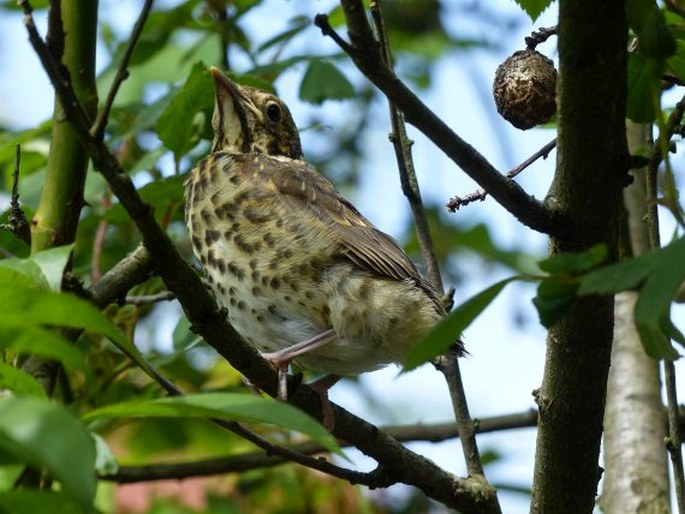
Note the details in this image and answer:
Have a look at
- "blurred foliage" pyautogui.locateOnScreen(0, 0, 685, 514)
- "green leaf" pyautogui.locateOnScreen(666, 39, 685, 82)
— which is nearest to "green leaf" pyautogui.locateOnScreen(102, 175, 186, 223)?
"blurred foliage" pyautogui.locateOnScreen(0, 0, 685, 514)

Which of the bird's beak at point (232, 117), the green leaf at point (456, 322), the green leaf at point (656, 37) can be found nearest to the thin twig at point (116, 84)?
the green leaf at point (456, 322)

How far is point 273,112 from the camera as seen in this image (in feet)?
15.8

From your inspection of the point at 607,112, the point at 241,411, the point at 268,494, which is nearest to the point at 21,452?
the point at 241,411

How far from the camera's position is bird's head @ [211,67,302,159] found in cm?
463

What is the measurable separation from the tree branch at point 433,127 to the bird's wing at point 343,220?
1.46m

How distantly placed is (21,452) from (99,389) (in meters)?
2.49

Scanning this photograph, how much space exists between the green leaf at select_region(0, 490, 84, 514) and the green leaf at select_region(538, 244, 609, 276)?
2.18 ft

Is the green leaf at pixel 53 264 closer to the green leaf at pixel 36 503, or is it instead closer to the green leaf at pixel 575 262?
the green leaf at pixel 36 503

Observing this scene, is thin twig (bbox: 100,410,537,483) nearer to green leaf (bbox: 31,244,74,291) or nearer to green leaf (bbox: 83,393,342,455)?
green leaf (bbox: 31,244,74,291)

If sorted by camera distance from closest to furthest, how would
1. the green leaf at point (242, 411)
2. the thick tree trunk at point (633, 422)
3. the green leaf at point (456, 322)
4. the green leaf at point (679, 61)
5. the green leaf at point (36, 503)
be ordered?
the green leaf at point (36, 503) → the green leaf at point (242, 411) → the green leaf at point (456, 322) → the green leaf at point (679, 61) → the thick tree trunk at point (633, 422)

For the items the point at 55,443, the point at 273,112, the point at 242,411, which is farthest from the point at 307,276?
the point at 55,443

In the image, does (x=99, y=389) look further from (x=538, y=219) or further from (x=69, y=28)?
(x=538, y=219)

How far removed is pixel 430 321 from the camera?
12.2ft

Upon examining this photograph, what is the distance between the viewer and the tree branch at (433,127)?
1.91 m
